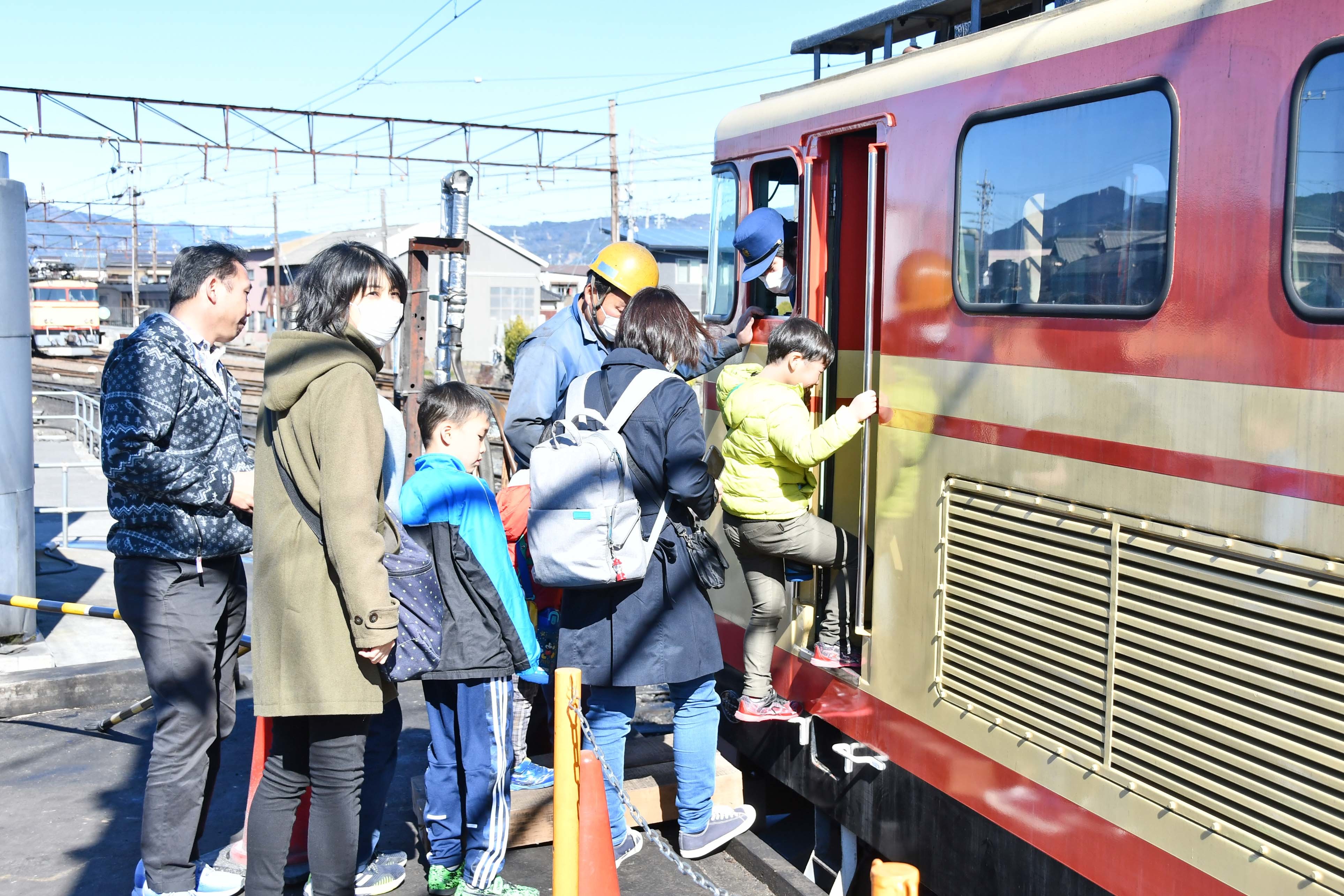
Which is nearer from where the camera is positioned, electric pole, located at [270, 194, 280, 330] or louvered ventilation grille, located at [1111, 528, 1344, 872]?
louvered ventilation grille, located at [1111, 528, 1344, 872]

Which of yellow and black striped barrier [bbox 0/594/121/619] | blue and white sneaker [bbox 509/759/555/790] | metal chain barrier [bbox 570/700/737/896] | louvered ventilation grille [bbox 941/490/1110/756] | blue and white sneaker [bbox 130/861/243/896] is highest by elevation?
louvered ventilation grille [bbox 941/490/1110/756]

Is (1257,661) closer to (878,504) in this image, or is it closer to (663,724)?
(878,504)

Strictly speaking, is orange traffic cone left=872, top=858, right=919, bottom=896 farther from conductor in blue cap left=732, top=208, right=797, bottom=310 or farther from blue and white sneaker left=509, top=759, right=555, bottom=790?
conductor in blue cap left=732, top=208, right=797, bottom=310

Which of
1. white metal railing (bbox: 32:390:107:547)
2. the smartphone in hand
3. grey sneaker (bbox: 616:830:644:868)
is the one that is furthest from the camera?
white metal railing (bbox: 32:390:107:547)

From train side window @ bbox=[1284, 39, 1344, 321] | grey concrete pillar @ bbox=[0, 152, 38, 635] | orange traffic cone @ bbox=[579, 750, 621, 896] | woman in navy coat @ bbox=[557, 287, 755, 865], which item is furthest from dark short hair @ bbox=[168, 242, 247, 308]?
grey concrete pillar @ bbox=[0, 152, 38, 635]

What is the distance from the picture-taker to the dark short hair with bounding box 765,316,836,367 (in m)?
4.34

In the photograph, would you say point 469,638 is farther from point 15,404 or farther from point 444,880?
point 15,404

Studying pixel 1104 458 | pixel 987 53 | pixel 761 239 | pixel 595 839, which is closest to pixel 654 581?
pixel 595 839

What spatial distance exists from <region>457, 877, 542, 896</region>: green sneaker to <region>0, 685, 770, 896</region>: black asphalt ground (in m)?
0.24

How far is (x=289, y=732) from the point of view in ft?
11.0

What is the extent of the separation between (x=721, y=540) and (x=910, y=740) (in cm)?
173

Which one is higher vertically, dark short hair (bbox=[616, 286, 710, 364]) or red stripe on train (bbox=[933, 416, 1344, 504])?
dark short hair (bbox=[616, 286, 710, 364])

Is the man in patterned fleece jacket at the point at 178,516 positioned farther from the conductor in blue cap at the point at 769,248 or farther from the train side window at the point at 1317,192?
the train side window at the point at 1317,192

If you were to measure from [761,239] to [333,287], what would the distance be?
2.17 meters
